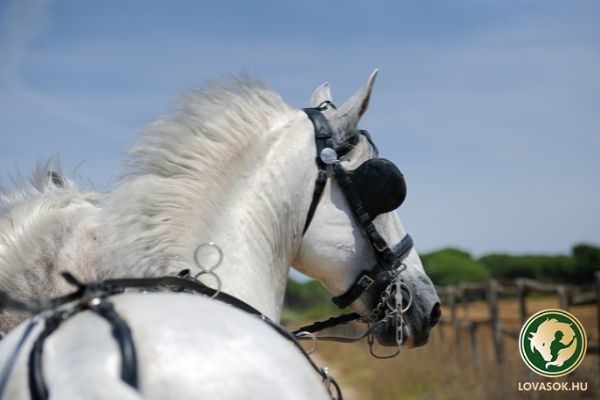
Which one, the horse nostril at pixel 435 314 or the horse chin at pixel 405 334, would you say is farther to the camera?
the horse nostril at pixel 435 314

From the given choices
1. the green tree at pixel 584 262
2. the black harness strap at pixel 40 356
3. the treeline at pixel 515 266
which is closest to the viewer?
the black harness strap at pixel 40 356

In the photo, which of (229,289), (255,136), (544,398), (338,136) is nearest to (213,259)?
(229,289)

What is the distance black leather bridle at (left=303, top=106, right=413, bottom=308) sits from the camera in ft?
11.2

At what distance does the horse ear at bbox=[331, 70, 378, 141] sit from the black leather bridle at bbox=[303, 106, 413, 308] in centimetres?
6

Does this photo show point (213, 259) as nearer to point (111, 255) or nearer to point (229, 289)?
point (229, 289)

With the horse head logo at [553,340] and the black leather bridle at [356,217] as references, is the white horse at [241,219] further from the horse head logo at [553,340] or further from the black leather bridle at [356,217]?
the horse head logo at [553,340]

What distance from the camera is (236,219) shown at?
3121 mm

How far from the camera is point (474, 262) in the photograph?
1293 inches

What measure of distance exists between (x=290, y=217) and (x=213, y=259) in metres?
0.52

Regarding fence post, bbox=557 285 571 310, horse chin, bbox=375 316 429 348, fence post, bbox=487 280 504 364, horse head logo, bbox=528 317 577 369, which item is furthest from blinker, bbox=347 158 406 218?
fence post, bbox=487 280 504 364

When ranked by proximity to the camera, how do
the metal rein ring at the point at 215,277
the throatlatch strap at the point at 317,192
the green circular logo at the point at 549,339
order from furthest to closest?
the green circular logo at the point at 549,339, the throatlatch strap at the point at 317,192, the metal rein ring at the point at 215,277

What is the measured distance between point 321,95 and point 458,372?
11090 millimetres

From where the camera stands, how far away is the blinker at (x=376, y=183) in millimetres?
3451

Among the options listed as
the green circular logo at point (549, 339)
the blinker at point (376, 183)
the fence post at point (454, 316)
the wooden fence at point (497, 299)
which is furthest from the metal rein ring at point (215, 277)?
the fence post at point (454, 316)
